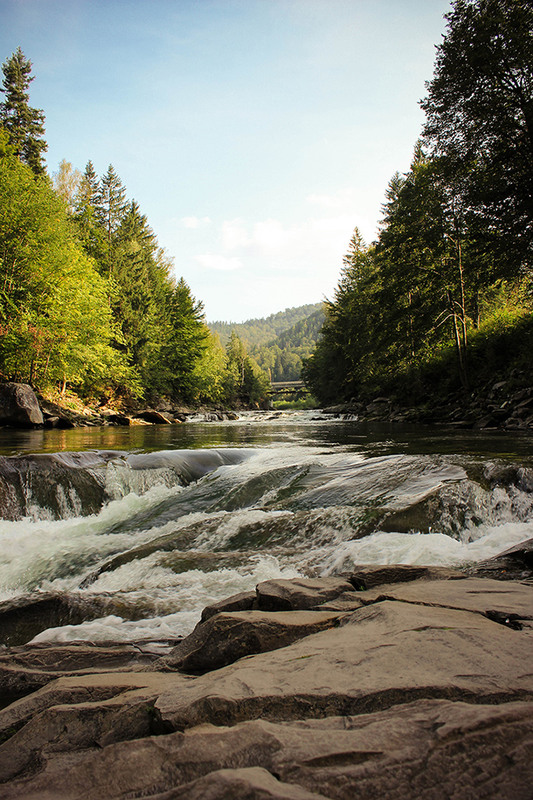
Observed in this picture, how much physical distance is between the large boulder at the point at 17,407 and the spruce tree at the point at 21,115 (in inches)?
1016

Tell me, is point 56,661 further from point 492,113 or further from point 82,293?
point 82,293

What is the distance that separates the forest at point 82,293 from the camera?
21.3m

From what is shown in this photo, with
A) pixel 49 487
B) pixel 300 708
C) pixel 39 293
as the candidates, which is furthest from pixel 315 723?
pixel 39 293

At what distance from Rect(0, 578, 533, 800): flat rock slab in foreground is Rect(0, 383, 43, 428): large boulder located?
1726cm

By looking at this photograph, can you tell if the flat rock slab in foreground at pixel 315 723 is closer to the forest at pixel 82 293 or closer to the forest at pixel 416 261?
the forest at pixel 416 261

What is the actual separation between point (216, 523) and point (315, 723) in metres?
4.84

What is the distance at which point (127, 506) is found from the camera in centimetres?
760

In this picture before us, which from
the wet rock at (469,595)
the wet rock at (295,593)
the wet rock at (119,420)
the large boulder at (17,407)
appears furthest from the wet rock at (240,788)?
the wet rock at (119,420)

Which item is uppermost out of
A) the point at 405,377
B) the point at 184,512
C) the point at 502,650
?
the point at 405,377

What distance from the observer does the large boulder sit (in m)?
16.8

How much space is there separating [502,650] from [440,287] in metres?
21.8

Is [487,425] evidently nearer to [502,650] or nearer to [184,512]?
[184,512]

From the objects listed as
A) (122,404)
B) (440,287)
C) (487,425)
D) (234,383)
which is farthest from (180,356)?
(487,425)

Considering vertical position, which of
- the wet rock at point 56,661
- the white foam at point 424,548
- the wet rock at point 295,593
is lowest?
the white foam at point 424,548
